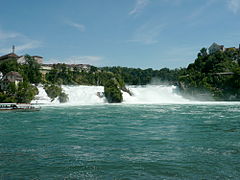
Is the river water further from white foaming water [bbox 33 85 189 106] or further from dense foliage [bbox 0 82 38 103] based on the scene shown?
white foaming water [bbox 33 85 189 106]

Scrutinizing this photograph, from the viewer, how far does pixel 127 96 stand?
53.0 m

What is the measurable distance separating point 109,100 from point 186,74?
92.8 feet

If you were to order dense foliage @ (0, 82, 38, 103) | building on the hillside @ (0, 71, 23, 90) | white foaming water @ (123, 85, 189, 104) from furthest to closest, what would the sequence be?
1. white foaming water @ (123, 85, 189, 104)
2. building on the hillside @ (0, 71, 23, 90)
3. dense foliage @ (0, 82, 38, 103)

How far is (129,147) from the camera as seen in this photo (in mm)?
11289

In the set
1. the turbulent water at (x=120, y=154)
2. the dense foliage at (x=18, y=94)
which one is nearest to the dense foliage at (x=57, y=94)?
the dense foliage at (x=18, y=94)

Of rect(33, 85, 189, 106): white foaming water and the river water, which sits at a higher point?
rect(33, 85, 189, 106): white foaming water

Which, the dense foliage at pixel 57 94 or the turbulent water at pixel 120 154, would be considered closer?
the turbulent water at pixel 120 154

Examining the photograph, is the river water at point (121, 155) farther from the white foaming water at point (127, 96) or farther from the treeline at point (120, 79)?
the treeline at point (120, 79)

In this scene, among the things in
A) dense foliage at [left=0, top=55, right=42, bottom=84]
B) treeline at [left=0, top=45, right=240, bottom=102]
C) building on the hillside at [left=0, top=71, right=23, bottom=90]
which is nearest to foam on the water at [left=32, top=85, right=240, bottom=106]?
treeline at [left=0, top=45, right=240, bottom=102]

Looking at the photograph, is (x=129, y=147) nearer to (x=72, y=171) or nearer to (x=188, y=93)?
(x=72, y=171)

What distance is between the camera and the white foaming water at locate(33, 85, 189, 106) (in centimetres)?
4700

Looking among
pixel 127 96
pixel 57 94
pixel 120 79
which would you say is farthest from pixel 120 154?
pixel 120 79

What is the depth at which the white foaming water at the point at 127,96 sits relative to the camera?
154ft

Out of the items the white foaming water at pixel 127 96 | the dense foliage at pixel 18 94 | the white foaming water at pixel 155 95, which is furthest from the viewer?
the white foaming water at pixel 155 95
